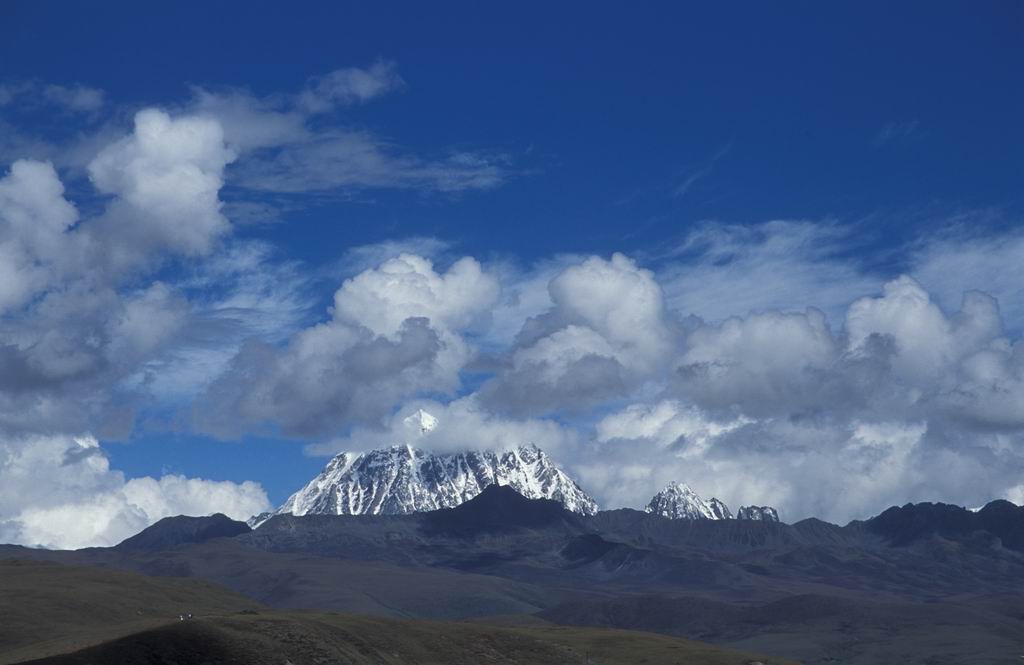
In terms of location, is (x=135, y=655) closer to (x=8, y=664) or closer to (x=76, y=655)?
(x=76, y=655)

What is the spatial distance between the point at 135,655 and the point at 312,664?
27198mm

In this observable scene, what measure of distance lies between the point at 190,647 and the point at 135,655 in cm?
877

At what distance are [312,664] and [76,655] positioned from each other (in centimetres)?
3517

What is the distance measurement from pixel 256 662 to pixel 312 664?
10167mm

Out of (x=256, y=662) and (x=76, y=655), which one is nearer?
(x=76, y=655)

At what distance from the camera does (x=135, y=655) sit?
18375 cm

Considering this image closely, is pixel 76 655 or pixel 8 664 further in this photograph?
pixel 8 664

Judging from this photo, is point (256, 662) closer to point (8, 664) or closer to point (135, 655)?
point (135, 655)

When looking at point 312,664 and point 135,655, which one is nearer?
point 135,655

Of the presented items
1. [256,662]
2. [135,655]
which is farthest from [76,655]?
[256,662]

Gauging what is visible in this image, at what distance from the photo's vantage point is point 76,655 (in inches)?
7057

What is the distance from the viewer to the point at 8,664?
631 ft

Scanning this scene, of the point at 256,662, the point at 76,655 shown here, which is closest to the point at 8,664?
the point at 76,655

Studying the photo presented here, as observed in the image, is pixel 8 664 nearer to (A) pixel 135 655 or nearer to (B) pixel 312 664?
(A) pixel 135 655
